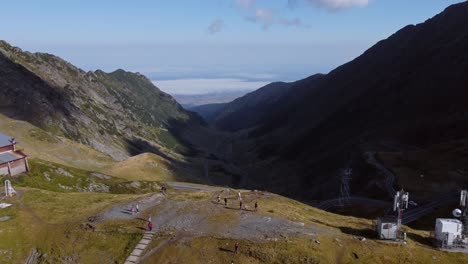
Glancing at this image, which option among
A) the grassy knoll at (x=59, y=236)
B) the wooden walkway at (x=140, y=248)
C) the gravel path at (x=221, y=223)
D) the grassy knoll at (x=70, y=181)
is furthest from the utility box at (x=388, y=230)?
the grassy knoll at (x=70, y=181)

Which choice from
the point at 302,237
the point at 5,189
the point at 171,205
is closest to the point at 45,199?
the point at 5,189

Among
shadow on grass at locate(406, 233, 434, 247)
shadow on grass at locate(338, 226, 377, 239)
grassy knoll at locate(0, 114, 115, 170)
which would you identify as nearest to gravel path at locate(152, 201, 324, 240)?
shadow on grass at locate(338, 226, 377, 239)

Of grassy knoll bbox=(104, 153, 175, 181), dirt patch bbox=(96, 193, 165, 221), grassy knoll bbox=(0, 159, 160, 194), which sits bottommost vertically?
grassy knoll bbox=(104, 153, 175, 181)

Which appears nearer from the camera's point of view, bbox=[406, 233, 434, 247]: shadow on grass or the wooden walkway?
the wooden walkway

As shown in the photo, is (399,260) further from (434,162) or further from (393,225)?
(434,162)

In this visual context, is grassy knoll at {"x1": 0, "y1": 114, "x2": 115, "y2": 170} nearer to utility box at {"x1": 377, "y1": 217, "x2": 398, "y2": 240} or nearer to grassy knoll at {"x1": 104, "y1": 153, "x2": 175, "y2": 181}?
grassy knoll at {"x1": 104, "y1": 153, "x2": 175, "y2": 181}

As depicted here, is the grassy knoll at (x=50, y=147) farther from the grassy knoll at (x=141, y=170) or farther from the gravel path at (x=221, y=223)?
the gravel path at (x=221, y=223)

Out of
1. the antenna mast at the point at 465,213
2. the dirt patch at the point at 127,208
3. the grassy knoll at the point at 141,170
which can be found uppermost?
the antenna mast at the point at 465,213
